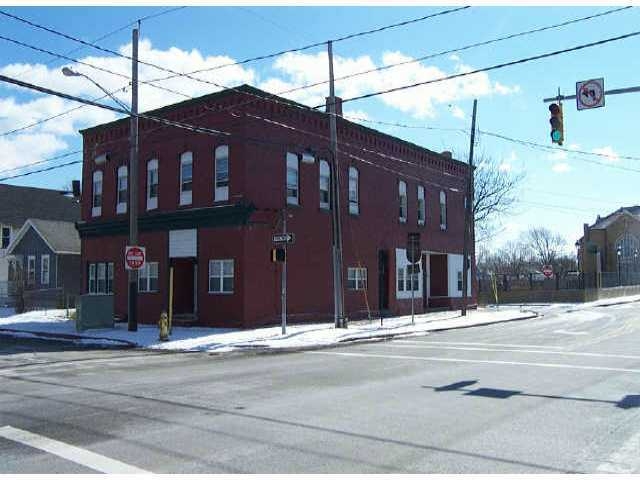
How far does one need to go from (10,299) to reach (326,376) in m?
34.0

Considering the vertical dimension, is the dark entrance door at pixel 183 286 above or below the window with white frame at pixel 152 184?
below

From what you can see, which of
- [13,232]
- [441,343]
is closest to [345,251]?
[441,343]

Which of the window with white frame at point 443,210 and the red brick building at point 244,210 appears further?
the window with white frame at point 443,210

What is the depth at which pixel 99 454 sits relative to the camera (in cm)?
654

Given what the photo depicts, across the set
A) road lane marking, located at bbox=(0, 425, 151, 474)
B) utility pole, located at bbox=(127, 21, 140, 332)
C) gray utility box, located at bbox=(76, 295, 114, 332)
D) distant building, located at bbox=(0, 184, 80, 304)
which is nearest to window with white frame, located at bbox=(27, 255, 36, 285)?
distant building, located at bbox=(0, 184, 80, 304)

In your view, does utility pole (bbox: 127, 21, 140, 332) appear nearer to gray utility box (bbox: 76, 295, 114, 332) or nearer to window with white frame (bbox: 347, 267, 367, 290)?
gray utility box (bbox: 76, 295, 114, 332)

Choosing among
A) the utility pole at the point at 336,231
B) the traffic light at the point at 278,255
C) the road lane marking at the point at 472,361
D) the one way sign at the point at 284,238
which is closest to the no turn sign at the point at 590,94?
the road lane marking at the point at 472,361

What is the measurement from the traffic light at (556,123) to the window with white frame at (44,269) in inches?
1370

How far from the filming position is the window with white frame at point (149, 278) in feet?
87.3

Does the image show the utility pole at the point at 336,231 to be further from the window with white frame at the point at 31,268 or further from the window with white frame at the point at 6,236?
the window with white frame at the point at 6,236

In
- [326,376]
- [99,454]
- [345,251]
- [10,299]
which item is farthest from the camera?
[10,299]

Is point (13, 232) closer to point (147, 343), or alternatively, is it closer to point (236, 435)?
point (147, 343)

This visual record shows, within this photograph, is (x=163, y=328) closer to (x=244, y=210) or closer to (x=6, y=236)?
(x=244, y=210)

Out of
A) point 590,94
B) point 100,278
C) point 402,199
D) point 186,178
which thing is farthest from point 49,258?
point 590,94
